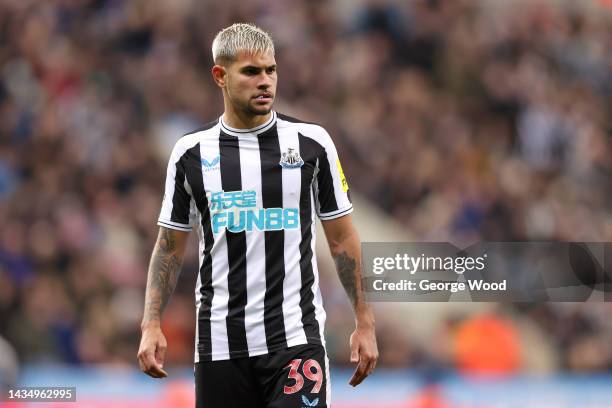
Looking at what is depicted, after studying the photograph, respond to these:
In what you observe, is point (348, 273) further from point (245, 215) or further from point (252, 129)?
point (252, 129)

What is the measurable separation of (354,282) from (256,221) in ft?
1.51

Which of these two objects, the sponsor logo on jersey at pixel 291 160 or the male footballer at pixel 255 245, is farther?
the sponsor logo on jersey at pixel 291 160

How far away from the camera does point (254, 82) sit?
4137 millimetres

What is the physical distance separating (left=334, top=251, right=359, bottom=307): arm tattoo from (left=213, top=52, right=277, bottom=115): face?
64 cm

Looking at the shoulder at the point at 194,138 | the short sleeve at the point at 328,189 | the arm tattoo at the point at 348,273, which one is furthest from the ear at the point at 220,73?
the arm tattoo at the point at 348,273

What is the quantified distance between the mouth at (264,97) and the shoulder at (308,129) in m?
0.16

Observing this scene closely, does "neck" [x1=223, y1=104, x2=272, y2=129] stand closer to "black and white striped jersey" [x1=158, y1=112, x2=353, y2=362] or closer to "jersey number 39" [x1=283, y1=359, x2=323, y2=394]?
"black and white striped jersey" [x1=158, y1=112, x2=353, y2=362]

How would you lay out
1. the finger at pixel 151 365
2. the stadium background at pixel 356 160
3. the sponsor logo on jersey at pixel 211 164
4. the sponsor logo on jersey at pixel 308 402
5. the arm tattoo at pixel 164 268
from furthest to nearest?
the stadium background at pixel 356 160 → the arm tattoo at pixel 164 268 → the sponsor logo on jersey at pixel 211 164 → the finger at pixel 151 365 → the sponsor logo on jersey at pixel 308 402

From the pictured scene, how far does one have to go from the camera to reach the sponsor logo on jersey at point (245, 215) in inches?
161

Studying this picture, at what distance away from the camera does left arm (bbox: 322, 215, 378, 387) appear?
412cm

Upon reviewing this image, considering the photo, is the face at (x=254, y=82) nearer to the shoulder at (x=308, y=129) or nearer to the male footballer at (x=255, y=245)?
the male footballer at (x=255, y=245)

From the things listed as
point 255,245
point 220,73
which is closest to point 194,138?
point 220,73

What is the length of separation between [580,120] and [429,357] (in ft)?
9.88

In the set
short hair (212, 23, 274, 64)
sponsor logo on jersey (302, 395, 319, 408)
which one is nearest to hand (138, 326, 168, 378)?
sponsor logo on jersey (302, 395, 319, 408)
